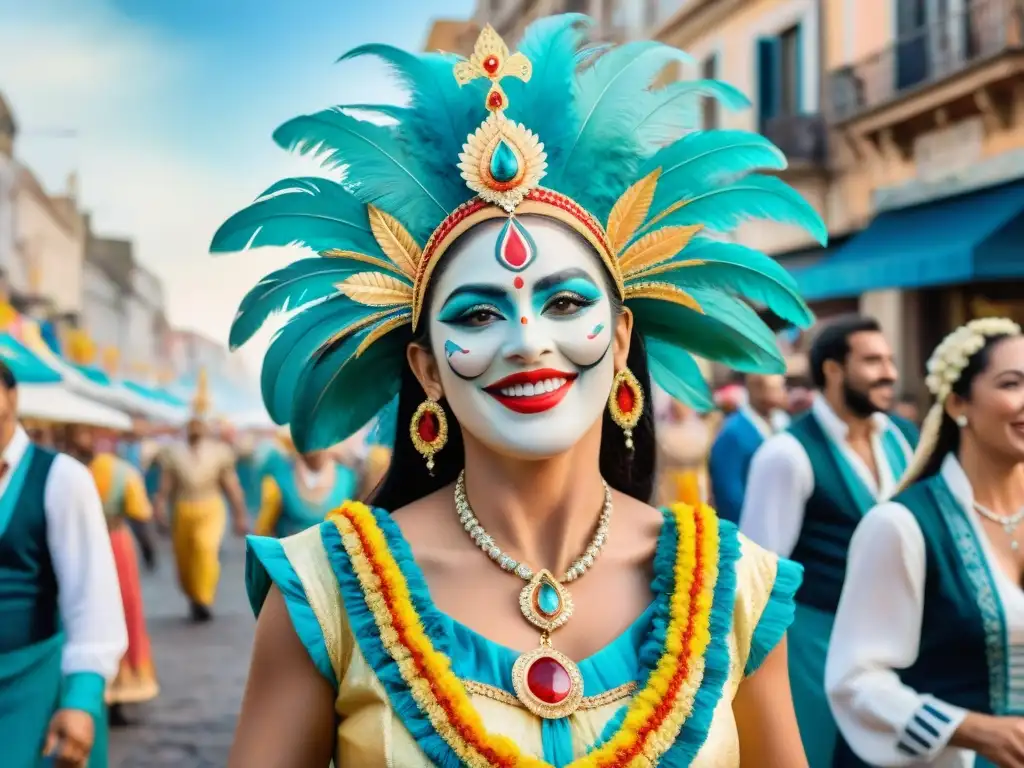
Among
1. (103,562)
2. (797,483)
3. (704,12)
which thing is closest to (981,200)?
(704,12)

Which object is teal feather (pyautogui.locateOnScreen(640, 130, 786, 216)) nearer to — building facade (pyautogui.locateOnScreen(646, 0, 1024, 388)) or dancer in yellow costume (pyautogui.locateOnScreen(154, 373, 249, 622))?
dancer in yellow costume (pyautogui.locateOnScreen(154, 373, 249, 622))

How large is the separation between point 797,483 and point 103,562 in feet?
8.24

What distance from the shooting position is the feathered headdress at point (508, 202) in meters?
2.44

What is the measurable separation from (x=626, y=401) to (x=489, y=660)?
584 millimetres

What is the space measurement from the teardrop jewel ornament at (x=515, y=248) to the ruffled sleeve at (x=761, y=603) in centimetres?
65

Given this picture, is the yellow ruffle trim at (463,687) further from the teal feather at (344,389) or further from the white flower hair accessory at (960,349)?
the white flower hair accessory at (960,349)

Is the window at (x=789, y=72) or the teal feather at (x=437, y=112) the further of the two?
the window at (x=789, y=72)

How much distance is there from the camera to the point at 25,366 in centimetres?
615

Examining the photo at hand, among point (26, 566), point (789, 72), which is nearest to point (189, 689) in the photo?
point (26, 566)

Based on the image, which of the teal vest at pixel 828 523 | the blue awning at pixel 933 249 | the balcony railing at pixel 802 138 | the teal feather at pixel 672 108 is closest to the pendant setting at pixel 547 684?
the teal feather at pixel 672 108

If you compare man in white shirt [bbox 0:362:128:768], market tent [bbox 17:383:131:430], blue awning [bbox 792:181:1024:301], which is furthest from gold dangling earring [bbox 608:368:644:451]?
blue awning [bbox 792:181:1024:301]

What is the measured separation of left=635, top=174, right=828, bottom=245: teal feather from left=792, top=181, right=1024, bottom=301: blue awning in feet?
32.9

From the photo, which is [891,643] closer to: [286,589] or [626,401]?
[626,401]

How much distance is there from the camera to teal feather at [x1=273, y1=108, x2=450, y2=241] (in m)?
2.52
